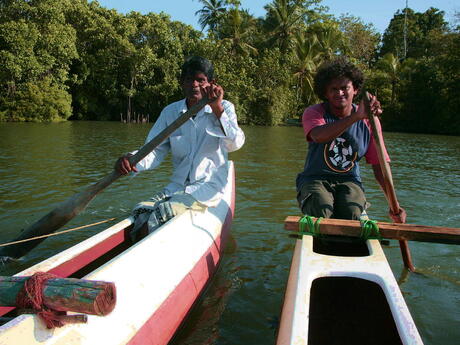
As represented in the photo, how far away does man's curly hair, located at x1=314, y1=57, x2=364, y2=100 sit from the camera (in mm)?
3422

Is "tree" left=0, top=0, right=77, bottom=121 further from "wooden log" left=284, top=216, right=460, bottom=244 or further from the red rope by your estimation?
the red rope

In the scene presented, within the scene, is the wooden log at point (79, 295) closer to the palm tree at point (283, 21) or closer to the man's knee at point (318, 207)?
the man's knee at point (318, 207)

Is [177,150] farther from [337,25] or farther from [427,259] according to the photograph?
[337,25]

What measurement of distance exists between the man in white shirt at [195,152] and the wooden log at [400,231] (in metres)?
1.12

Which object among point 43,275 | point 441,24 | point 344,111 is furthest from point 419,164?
point 441,24

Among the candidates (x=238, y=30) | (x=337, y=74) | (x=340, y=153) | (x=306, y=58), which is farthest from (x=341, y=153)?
(x=238, y=30)

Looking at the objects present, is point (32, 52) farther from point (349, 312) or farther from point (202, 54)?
point (349, 312)

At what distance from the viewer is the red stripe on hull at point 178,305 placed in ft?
8.24

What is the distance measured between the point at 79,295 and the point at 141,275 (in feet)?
3.26

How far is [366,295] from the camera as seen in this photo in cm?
290

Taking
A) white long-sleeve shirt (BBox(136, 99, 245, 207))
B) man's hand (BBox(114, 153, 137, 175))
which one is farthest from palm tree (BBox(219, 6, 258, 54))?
man's hand (BBox(114, 153, 137, 175))

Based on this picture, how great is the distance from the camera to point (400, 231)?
9.44ft

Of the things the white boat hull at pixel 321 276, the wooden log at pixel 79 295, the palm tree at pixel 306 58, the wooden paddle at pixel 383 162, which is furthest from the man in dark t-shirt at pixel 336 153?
the palm tree at pixel 306 58

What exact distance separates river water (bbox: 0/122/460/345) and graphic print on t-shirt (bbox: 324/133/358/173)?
1.23m
